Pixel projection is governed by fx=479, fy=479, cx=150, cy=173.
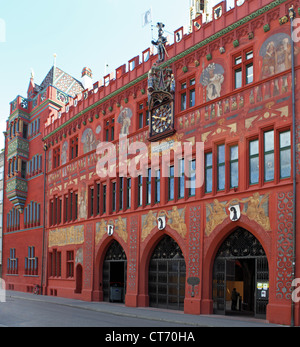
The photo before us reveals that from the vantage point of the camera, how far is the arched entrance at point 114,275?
93.2ft

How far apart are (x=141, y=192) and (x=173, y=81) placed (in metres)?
6.31

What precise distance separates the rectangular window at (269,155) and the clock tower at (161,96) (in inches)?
229

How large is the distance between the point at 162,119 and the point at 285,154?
26.8 ft

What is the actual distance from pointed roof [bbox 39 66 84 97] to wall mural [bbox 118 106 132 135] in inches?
643

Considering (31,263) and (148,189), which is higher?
(148,189)

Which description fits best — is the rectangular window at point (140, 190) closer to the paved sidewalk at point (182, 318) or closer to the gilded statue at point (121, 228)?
the gilded statue at point (121, 228)

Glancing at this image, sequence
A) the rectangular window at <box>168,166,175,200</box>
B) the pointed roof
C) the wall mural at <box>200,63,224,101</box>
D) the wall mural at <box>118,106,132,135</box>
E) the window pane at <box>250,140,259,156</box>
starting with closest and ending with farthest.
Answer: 1. the window pane at <box>250,140,259,156</box>
2. the wall mural at <box>200,63,224,101</box>
3. the rectangular window at <box>168,166,175,200</box>
4. the wall mural at <box>118,106,132,135</box>
5. the pointed roof

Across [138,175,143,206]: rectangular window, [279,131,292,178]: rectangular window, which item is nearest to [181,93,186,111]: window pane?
[138,175,143,206]: rectangular window

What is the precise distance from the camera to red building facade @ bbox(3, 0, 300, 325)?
18.9 m

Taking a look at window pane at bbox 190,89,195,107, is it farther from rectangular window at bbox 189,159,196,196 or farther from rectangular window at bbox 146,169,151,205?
rectangular window at bbox 146,169,151,205

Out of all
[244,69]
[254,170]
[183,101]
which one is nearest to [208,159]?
[254,170]

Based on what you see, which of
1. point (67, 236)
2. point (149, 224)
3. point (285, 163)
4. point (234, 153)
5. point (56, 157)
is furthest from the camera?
point (56, 157)

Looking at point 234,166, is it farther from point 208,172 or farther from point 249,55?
point 249,55

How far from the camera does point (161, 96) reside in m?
24.9
